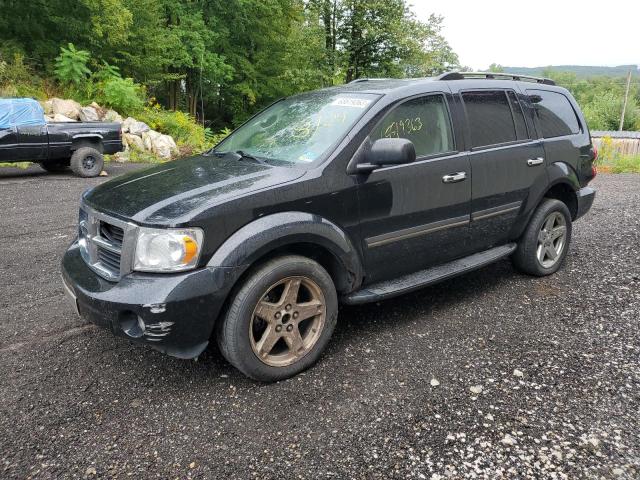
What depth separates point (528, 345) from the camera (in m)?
3.53

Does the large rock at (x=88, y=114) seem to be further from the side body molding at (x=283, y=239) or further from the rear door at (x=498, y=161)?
the side body molding at (x=283, y=239)

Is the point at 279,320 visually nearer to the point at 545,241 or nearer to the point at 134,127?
the point at 545,241

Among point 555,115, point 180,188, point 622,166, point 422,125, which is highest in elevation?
point 555,115

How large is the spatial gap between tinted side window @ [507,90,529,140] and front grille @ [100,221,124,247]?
3.35 meters

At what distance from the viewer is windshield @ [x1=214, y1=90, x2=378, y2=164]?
11.3 ft

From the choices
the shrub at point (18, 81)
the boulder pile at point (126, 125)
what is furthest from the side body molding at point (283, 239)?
the shrub at point (18, 81)

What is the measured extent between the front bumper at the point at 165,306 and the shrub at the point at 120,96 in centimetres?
1566

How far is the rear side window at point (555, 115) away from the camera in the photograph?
Answer: 15.3 feet

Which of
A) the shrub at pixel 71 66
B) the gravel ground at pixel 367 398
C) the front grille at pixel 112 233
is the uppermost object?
the shrub at pixel 71 66

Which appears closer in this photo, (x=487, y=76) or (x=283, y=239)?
(x=283, y=239)

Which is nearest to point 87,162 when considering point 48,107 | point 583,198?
point 48,107

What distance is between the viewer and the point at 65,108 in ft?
49.1

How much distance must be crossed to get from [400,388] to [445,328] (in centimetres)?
94

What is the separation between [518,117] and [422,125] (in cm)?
120
